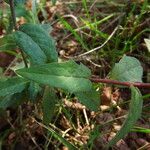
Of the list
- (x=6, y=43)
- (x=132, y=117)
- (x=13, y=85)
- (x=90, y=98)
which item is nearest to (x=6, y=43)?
(x=6, y=43)

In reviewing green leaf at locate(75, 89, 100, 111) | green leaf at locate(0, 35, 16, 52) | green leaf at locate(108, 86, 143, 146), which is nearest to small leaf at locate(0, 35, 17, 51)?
green leaf at locate(0, 35, 16, 52)

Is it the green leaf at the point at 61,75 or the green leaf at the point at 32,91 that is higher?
the green leaf at the point at 61,75

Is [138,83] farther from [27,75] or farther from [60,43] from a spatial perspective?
[60,43]

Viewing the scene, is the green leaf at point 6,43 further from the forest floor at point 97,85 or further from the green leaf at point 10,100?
the forest floor at point 97,85

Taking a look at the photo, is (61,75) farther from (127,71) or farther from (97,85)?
(97,85)

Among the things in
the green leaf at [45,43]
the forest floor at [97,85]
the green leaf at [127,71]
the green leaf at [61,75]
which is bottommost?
the forest floor at [97,85]

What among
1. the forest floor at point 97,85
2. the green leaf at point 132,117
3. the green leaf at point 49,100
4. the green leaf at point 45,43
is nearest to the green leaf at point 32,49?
the green leaf at point 45,43
